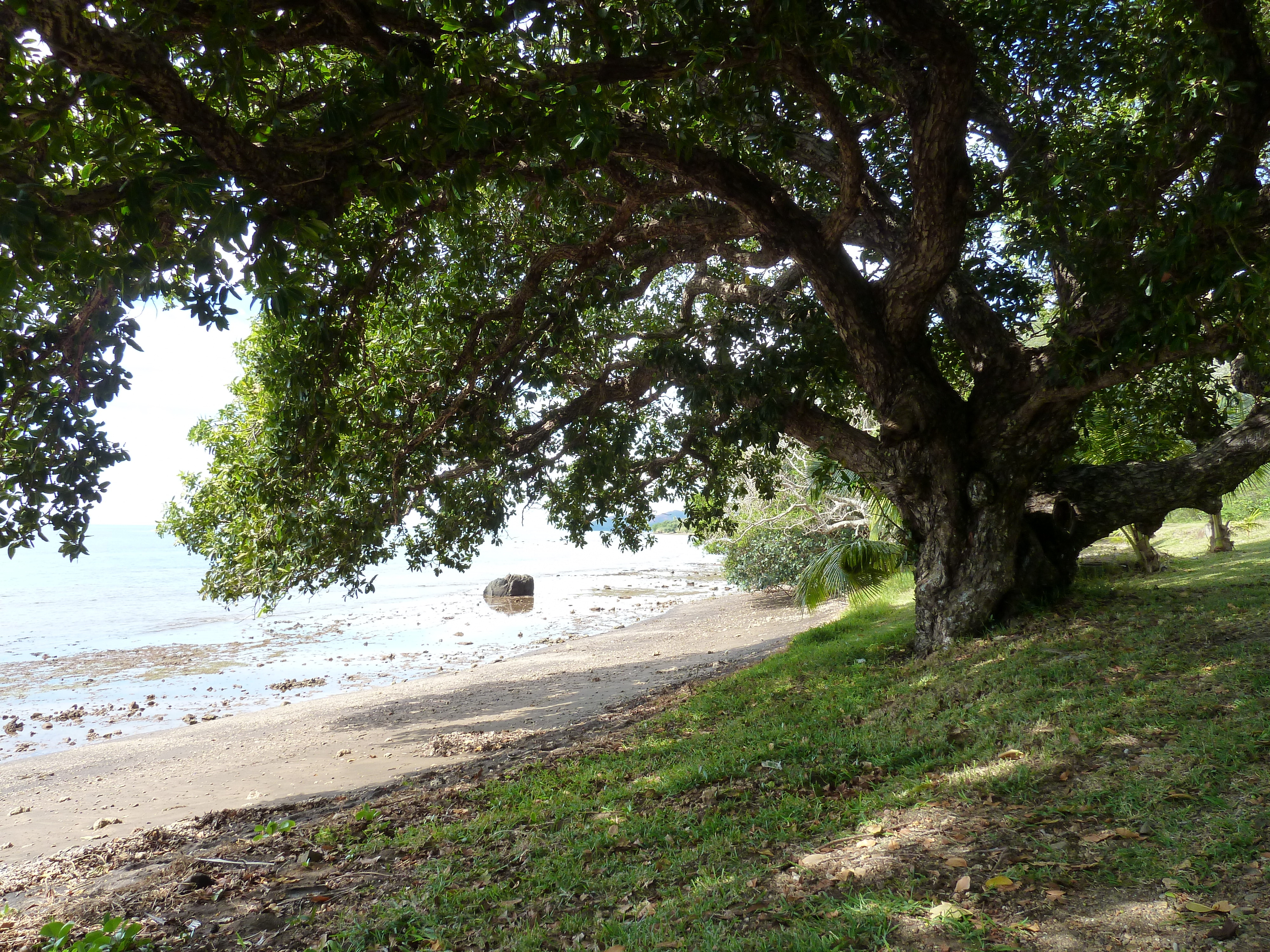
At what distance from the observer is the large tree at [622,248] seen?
Answer: 13.3 feet

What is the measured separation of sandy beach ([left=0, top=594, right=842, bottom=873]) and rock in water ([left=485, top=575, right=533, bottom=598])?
585 inches

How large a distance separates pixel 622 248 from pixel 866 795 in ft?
20.4

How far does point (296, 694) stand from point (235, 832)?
958 cm

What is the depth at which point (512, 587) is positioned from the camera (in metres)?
32.7

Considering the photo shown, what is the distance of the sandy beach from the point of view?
8742 mm

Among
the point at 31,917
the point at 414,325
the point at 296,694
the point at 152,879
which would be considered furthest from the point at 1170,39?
the point at 296,694

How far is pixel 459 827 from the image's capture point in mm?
5738

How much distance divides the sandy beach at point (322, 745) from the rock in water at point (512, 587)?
585 inches

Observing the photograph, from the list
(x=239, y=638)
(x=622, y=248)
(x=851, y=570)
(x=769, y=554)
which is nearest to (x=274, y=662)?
(x=239, y=638)

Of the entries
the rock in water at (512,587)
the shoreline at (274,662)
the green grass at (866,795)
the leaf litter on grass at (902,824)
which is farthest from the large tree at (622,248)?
the rock in water at (512,587)

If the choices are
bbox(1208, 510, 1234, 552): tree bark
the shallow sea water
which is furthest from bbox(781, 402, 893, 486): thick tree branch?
bbox(1208, 510, 1234, 552): tree bark

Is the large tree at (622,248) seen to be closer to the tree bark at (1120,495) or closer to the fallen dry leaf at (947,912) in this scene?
the tree bark at (1120,495)

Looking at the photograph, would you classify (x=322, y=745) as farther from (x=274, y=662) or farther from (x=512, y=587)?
(x=512, y=587)

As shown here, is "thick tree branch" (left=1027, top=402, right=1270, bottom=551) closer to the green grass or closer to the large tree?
the large tree
